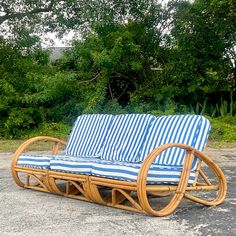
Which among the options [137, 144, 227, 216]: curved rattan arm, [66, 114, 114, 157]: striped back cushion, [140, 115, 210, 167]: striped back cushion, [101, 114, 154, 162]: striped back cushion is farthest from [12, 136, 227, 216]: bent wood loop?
[66, 114, 114, 157]: striped back cushion

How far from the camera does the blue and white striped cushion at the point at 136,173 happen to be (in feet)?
12.4

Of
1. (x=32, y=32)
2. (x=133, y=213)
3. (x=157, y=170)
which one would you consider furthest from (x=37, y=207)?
(x=32, y=32)

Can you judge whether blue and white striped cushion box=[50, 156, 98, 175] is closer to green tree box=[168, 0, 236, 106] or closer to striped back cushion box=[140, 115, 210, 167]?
striped back cushion box=[140, 115, 210, 167]

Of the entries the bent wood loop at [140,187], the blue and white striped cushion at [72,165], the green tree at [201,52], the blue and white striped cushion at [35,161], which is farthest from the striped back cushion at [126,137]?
the green tree at [201,52]

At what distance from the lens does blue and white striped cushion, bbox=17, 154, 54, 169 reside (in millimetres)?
4664

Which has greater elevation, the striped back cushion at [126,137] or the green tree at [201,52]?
the green tree at [201,52]

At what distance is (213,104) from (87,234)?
35.3ft

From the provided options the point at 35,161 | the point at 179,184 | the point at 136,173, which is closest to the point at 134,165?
the point at 136,173

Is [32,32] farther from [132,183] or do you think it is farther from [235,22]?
[132,183]

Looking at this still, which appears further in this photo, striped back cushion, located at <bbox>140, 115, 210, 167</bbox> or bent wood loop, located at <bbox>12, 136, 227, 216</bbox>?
striped back cushion, located at <bbox>140, 115, 210, 167</bbox>

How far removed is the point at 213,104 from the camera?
13.5 meters

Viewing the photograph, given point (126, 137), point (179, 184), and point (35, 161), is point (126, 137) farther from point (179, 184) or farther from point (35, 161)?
point (179, 184)

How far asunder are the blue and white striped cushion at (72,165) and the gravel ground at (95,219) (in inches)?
13.1

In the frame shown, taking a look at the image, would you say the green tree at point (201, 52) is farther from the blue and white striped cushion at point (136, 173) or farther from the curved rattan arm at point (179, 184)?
the blue and white striped cushion at point (136, 173)
